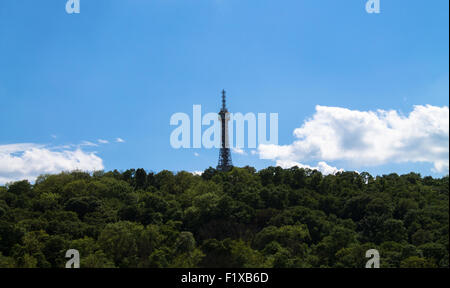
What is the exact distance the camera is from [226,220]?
5825 cm

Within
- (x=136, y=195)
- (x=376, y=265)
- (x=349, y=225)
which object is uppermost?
(x=136, y=195)

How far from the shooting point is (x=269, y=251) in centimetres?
4747

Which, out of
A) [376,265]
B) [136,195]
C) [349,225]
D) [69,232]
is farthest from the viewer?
[136,195]

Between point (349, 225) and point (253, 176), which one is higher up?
point (253, 176)

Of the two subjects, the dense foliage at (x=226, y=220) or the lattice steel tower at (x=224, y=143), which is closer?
the dense foliage at (x=226, y=220)

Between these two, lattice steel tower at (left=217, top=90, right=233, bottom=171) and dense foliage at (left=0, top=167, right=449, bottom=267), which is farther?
lattice steel tower at (left=217, top=90, right=233, bottom=171)

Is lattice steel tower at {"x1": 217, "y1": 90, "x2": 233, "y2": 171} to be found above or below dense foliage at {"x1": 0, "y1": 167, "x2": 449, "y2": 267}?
above

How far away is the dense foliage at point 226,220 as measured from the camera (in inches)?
1746

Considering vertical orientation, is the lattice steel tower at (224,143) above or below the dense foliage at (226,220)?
above

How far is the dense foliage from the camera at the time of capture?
145ft

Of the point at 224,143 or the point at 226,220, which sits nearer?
the point at 226,220

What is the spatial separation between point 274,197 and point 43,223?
95.0 ft
